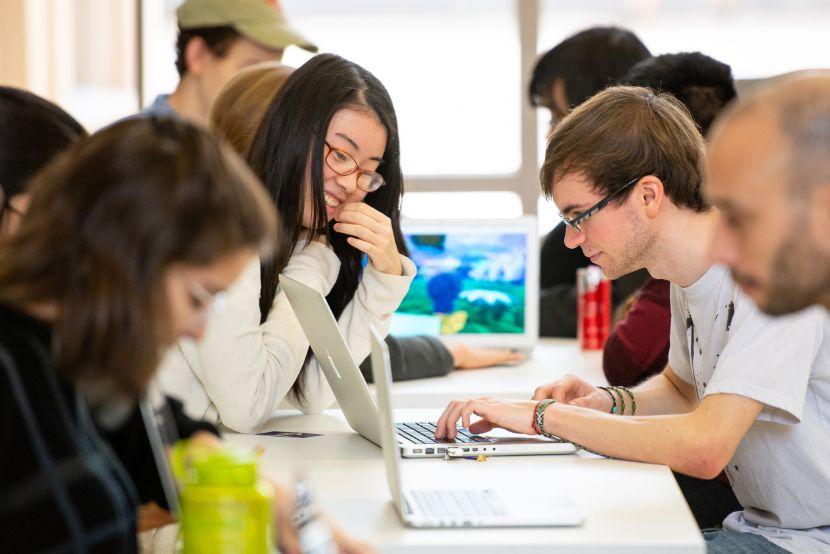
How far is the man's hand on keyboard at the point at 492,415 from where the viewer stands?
1.74 m

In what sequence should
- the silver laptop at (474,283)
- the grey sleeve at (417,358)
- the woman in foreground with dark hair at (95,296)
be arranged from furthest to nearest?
the silver laptop at (474,283)
the grey sleeve at (417,358)
the woman in foreground with dark hair at (95,296)

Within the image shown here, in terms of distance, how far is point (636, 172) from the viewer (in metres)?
1.83

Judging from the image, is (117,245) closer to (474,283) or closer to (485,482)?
(485,482)

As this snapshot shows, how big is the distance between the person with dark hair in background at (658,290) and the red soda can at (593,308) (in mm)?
425

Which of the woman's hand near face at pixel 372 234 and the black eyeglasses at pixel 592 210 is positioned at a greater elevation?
the black eyeglasses at pixel 592 210

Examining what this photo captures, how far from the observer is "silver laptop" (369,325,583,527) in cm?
132

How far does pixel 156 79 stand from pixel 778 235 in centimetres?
452

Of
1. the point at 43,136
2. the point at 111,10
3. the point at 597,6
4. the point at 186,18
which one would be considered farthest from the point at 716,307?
the point at 111,10

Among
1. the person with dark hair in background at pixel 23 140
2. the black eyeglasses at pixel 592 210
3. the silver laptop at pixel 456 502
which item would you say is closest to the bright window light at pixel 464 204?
the black eyeglasses at pixel 592 210

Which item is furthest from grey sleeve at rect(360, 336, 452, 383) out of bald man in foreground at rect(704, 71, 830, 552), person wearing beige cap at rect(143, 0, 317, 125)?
bald man in foreground at rect(704, 71, 830, 552)

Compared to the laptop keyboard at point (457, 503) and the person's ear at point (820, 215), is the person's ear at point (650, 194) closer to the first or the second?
the laptop keyboard at point (457, 503)

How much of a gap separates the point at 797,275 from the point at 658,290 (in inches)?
52.9

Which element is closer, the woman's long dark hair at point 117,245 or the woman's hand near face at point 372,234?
the woman's long dark hair at point 117,245

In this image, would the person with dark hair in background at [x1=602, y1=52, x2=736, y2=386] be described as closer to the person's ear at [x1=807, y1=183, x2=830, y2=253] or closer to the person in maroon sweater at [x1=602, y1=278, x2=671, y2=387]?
the person in maroon sweater at [x1=602, y1=278, x2=671, y2=387]
